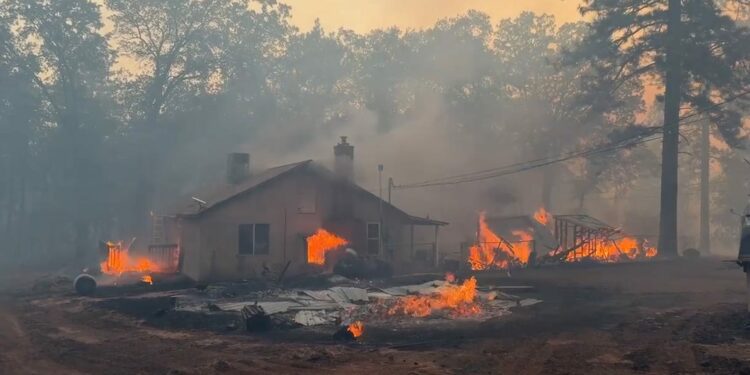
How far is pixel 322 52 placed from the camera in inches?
3054

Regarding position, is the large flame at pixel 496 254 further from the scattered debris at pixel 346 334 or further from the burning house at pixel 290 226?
the scattered debris at pixel 346 334

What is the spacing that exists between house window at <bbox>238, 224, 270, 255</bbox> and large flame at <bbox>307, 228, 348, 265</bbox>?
2.06 metres

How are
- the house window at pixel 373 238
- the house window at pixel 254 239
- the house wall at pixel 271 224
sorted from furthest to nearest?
the house window at pixel 373 238 → the house window at pixel 254 239 → the house wall at pixel 271 224

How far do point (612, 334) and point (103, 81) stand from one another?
66.6m

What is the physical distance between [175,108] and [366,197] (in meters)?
34.0

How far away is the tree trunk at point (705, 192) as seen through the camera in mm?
54938

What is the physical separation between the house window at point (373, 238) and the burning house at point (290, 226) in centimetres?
5

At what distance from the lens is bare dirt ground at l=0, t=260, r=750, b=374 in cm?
1405

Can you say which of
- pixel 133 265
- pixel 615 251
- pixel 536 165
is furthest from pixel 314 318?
pixel 536 165

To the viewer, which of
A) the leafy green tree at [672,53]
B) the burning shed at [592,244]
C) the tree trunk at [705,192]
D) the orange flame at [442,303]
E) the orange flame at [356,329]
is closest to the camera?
the orange flame at [356,329]

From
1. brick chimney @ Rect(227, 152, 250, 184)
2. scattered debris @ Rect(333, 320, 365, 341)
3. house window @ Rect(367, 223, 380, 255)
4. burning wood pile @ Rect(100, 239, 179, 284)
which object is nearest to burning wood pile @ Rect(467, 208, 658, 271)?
house window @ Rect(367, 223, 380, 255)

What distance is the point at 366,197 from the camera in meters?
34.1

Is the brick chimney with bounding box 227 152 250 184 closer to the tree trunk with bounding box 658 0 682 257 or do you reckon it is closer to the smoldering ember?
the smoldering ember

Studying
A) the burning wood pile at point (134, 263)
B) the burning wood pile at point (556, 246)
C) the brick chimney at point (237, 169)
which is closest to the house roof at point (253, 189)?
the brick chimney at point (237, 169)
